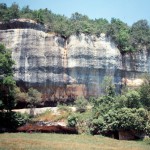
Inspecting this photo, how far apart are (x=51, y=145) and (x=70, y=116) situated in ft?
Answer: 37.4

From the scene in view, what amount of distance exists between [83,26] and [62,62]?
22.5 feet

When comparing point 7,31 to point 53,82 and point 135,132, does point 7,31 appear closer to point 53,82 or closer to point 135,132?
point 53,82

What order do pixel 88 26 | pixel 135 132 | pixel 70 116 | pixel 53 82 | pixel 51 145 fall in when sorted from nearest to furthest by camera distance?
pixel 51 145, pixel 135 132, pixel 70 116, pixel 53 82, pixel 88 26

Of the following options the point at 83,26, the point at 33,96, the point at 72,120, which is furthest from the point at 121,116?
the point at 83,26

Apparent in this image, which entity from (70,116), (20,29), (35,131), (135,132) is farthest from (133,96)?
(20,29)

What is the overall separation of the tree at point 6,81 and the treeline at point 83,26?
43.1ft

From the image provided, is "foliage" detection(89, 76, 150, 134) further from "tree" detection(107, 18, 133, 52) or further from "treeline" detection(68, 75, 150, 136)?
"tree" detection(107, 18, 133, 52)

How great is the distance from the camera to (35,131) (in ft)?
121

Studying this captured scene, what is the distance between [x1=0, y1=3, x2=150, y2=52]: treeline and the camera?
50.8 m

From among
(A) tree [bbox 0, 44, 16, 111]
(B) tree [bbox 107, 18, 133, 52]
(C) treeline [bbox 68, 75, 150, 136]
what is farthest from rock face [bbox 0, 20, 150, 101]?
(A) tree [bbox 0, 44, 16, 111]

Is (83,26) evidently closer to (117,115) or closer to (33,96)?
(33,96)

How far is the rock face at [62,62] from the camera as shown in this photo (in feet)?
156

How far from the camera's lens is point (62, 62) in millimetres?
49406

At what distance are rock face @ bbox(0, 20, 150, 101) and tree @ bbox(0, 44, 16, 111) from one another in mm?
8052
